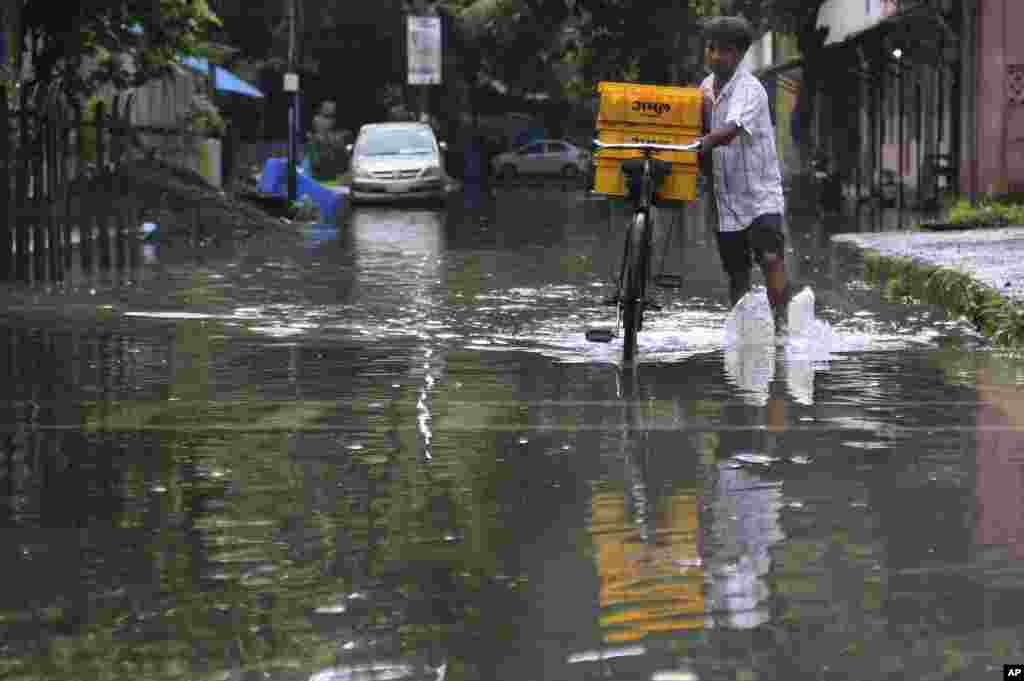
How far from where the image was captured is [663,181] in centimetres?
1211

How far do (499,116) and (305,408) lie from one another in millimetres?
75691

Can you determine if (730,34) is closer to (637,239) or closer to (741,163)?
(741,163)

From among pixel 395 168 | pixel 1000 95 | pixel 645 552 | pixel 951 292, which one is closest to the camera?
pixel 645 552

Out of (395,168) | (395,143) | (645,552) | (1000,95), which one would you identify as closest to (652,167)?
(645,552)

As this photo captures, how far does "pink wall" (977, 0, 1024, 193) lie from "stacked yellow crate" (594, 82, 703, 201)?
62.8 feet

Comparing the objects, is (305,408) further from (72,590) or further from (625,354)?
(72,590)

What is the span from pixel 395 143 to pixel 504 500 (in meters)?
37.6

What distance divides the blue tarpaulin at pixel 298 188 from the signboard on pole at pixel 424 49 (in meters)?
16.2

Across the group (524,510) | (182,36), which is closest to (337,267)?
(182,36)

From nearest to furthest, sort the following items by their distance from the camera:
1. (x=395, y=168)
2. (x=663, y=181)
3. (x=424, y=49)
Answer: (x=663, y=181), (x=395, y=168), (x=424, y=49)

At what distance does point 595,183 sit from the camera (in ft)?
39.8

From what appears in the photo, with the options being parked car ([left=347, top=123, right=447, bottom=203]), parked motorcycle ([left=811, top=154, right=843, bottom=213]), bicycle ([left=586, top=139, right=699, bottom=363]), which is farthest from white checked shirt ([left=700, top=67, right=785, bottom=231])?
parked car ([left=347, top=123, right=447, bottom=203])

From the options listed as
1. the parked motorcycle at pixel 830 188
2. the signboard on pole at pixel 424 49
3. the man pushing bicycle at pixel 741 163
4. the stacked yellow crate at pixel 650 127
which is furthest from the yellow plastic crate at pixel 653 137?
the signboard on pole at pixel 424 49

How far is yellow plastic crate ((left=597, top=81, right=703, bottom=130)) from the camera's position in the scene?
11992 millimetres
